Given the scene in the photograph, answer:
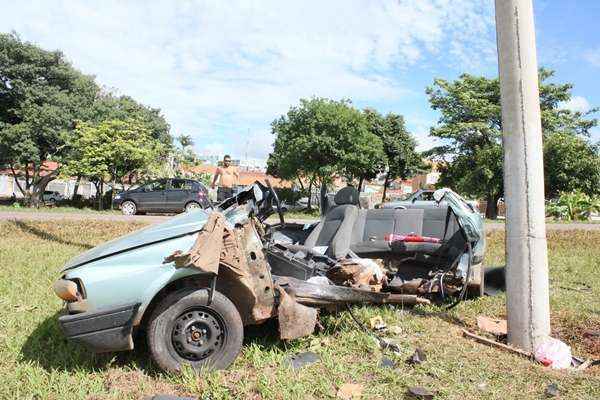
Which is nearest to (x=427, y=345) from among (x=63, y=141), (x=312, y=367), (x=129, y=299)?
(x=312, y=367)

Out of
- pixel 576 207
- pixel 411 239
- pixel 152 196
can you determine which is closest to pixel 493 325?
pixel 411 239

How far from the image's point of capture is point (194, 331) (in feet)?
12.2

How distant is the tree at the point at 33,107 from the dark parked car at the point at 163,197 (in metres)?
5.98

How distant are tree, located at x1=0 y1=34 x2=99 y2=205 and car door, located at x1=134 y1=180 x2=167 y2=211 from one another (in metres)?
6.17

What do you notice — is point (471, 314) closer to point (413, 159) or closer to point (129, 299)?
point (129, 299)

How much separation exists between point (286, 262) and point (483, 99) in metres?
30.0

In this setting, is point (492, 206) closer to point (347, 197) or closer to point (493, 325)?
point (347, 197)

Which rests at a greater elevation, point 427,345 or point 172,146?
point 172,146

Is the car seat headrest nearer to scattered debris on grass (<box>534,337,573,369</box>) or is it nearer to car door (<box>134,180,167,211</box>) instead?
scattered debris on grass (<box>534,337,573,369</box>)

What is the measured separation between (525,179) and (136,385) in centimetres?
350

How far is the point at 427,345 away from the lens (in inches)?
177

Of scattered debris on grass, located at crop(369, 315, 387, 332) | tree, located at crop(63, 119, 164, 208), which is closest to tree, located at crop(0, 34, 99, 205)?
tree, located at crop(63, 119, 164, 208)

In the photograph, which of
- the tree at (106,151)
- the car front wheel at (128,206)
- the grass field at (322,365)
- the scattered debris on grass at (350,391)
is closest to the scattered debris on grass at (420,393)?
the grass field at (322,365)

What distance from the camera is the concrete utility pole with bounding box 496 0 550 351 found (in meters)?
4.34
